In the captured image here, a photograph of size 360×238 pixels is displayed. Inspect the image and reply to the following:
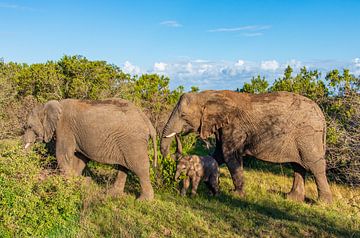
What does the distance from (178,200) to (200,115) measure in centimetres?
214

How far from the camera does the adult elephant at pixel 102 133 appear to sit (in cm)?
837

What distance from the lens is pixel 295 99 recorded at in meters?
9.08

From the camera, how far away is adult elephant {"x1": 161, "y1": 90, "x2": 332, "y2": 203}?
8828mm

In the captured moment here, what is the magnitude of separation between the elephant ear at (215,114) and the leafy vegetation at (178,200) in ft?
3.88

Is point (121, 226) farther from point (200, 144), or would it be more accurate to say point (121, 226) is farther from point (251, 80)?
point (200, 144)

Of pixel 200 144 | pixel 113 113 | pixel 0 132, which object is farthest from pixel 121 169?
pixel 200 144

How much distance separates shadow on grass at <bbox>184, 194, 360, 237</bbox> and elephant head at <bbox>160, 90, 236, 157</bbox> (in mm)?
1642

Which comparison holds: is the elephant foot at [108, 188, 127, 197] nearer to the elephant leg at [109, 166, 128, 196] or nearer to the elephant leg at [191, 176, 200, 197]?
the elephant leg at [109, 166, 128, 196]

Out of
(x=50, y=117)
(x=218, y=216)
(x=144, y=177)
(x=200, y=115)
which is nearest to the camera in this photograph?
(x=218, y=216)

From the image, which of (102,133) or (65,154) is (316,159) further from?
(65,154)

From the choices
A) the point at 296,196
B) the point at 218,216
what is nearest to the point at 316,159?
the point at 296,196

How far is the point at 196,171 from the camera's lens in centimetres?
878

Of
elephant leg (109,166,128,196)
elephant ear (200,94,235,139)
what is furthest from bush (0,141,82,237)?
elephant ear (200,94,235,139)

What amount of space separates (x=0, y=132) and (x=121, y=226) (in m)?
5.09
